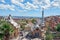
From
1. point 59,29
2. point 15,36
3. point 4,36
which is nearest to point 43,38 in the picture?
point 15,36

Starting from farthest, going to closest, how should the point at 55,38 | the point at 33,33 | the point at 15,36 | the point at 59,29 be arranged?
the point at 59,29
the point at 55,38
the point at 33,33
the point at 15,36

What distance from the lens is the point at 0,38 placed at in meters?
23.3

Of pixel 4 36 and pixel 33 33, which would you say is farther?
pixel 33 33

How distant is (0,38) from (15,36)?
47.2ft

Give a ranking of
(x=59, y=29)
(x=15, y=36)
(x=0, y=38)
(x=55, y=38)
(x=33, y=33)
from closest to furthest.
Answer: (x=0, y=38)
(x=15, y=36)
(x=33, y=33)
(x=55, y=38)
(x=59, y=29)

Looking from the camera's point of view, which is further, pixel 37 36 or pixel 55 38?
pixel 55 38

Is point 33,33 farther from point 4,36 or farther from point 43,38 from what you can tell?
point 4,36

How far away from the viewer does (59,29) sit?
208ft

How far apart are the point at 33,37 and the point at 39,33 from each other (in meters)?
1.58

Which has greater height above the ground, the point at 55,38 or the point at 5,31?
the point at 5,31

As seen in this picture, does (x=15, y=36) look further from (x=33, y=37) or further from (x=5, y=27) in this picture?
(x=5, y=27)

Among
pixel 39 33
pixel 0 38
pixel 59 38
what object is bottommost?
pixel 59 38

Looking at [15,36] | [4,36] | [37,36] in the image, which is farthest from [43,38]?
[4,36]

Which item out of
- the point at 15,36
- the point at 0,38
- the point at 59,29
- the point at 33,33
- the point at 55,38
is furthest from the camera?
the point at 59,29
